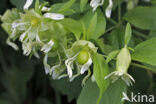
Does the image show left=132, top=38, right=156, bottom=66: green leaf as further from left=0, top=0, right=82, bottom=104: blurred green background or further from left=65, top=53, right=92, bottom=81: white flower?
left=0, top=0, right=82, bottom=104: blurred green background

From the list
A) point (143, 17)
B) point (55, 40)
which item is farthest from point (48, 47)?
point (143, 17)

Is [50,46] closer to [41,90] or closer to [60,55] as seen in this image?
[60,55]

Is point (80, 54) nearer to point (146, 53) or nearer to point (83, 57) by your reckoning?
point (83, 57)

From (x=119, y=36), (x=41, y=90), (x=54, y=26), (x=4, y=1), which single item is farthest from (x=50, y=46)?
(x=41, y=90)

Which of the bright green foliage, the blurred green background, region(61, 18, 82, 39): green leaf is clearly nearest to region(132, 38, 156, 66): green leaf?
the bright green foliage

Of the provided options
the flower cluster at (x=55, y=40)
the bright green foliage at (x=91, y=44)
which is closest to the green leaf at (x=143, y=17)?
the bright green foliage at (x=91, y=44)

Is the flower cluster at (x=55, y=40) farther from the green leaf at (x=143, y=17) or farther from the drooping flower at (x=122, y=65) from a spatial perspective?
the green leaf at (x=143, y=17)
